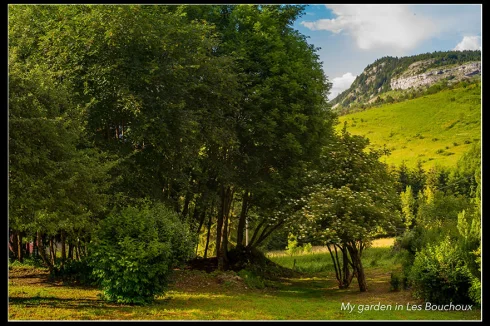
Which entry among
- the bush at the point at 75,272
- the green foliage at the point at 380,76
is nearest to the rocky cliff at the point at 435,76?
the green foliage at the point at 380,76

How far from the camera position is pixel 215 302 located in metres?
17.0

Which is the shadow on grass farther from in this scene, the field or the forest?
the forest

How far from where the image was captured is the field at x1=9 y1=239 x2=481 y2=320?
1323cm

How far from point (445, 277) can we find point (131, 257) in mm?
10156

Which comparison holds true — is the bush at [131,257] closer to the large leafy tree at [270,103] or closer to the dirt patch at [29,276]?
the dirt patch at [29,276]

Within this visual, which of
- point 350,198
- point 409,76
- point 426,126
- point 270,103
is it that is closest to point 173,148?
point 270,103

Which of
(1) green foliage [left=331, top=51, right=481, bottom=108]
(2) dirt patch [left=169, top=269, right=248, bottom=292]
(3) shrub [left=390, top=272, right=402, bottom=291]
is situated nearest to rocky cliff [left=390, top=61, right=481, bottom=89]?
(1) green foliage [left=331, top=51, right=481, bottom=108]

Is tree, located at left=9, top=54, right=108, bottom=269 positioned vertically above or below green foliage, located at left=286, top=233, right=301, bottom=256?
above

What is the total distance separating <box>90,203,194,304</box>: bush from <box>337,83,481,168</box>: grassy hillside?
99290 millimetres

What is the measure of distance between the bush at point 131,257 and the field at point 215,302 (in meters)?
0.48

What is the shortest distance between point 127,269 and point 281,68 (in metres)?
12.7

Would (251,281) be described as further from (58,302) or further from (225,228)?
(58,302)

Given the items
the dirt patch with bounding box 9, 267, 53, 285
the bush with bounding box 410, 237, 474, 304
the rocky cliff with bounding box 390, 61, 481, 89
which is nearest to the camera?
the bush with bounding box 410, 237, 474, 304
